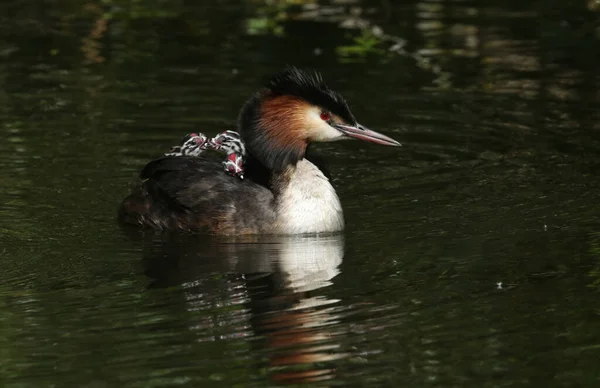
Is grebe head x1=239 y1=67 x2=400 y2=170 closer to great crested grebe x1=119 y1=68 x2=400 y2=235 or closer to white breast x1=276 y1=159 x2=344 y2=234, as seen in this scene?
great crested grebe x1=119 y1=68 x2=400 y2=235

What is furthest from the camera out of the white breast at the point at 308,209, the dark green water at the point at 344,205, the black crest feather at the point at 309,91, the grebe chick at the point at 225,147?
the grebe chick at the point at 225,147

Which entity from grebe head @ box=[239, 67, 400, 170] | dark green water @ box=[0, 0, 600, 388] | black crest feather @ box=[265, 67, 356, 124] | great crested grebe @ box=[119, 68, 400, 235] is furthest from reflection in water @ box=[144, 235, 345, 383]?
black crest feather @ box=[265, 67, 356, 124]

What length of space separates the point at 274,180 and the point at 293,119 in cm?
50

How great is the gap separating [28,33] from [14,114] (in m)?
4.09

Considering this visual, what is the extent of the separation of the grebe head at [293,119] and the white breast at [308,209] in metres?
0.29

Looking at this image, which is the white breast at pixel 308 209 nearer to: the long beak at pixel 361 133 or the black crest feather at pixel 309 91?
the long beak at pixel 361 133

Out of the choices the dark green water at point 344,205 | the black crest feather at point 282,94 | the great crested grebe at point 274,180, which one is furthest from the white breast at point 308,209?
the black crest feather at point 282,94

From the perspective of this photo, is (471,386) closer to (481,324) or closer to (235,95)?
(481,324)

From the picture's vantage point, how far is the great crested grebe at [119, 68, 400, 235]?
35.9ft

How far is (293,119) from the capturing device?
36.3 ft

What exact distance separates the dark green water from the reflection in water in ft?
0.09

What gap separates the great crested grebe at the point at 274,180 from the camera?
35.9 feet

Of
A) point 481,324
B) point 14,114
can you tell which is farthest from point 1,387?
point 14,114

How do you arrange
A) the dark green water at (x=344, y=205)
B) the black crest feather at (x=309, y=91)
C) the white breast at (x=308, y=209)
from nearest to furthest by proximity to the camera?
the dark green water at (x=344, y=205)
the white breast at (x=308, y=209)
the black crest feather at (x=309, y=91)
